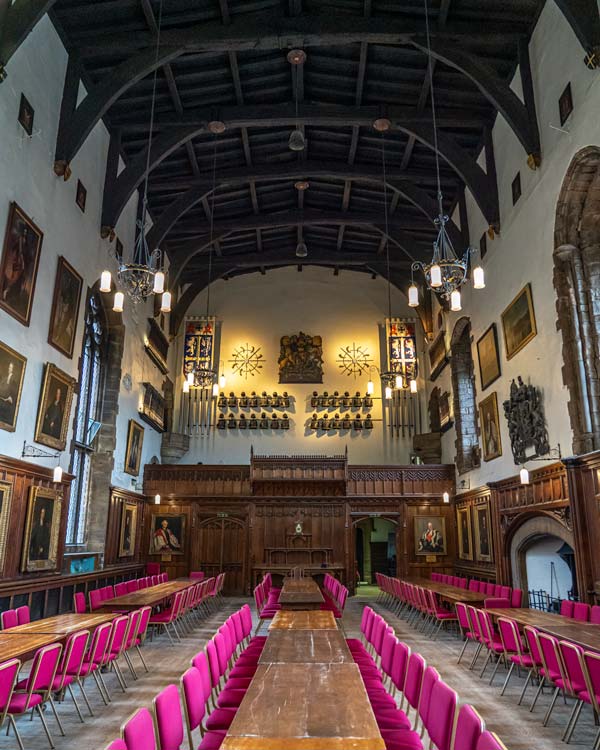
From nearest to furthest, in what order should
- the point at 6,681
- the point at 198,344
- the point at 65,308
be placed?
the point at 6,681
the point at 65,308
the point at 198,344

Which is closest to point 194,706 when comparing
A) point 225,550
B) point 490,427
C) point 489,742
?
point 489,742

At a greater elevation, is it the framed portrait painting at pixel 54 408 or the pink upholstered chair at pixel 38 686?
the framed portrait painting at pixel 54 408

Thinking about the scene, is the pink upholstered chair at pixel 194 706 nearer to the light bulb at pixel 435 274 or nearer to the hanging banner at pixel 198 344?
the light bulb at pixel 435 274

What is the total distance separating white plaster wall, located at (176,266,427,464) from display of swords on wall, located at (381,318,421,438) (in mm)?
345

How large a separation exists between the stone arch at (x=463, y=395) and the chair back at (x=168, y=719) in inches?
519

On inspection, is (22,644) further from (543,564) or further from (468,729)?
(543,564)

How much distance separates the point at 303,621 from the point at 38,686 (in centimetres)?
291

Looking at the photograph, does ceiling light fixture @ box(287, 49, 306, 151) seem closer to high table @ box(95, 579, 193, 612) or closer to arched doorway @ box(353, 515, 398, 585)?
high table @ box(95, 579, 193, 612)

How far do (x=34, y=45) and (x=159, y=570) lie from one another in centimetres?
1325

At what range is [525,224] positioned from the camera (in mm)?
11258

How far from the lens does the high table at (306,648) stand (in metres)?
4.40

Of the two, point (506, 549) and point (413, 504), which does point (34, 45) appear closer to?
point (506, 549)

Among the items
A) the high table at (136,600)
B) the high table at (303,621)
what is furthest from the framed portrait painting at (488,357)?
the high table at (136,600)

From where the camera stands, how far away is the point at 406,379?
66.0 feet
